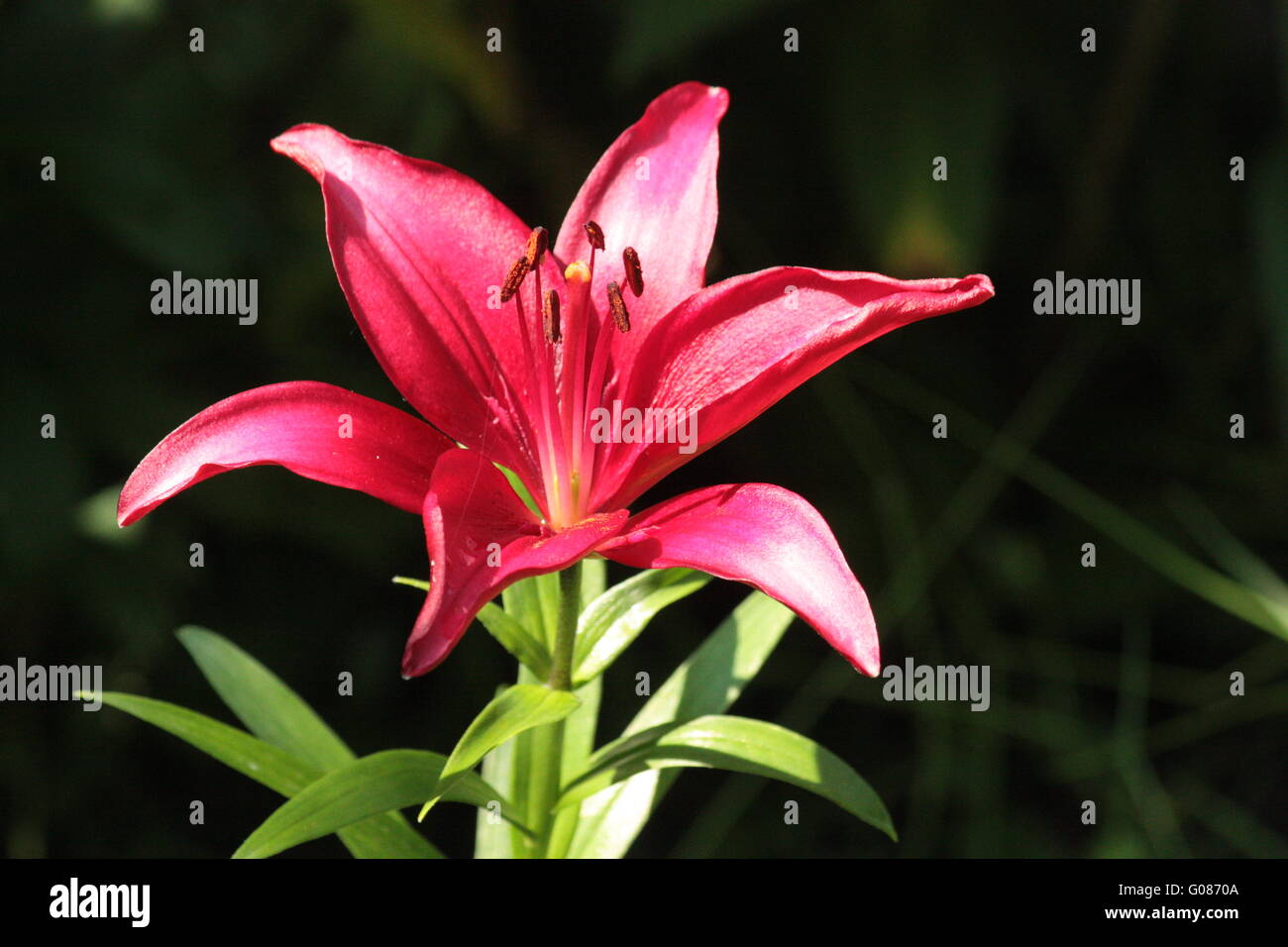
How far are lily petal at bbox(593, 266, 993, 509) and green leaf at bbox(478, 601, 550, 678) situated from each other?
0.13 metres

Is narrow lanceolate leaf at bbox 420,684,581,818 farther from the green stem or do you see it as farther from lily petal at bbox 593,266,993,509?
lily petal at bbox 593,266,993,509

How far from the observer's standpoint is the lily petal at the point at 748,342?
103 cm

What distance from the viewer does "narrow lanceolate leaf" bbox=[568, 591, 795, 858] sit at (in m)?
1.39

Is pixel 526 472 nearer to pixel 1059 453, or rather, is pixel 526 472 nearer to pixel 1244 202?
pixel 1059 453

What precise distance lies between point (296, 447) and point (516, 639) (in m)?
0.28

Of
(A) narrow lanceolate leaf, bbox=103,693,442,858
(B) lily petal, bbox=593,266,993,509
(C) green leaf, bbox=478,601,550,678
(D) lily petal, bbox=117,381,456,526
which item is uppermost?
(B) lily petal, bbox=593,266,993,509

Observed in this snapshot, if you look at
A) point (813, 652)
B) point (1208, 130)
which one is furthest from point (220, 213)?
point (1208, 130)

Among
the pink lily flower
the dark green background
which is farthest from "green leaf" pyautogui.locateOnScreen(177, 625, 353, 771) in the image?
the dark green background

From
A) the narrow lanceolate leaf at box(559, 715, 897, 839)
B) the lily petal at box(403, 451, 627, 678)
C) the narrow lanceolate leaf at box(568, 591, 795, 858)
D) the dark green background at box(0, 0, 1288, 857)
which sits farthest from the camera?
the dark green background at box(0, 0, 1288, 857)

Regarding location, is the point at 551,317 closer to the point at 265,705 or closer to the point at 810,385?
the point at 265,705

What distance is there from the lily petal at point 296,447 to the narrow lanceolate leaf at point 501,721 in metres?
0.17

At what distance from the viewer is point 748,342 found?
1126 millimetres

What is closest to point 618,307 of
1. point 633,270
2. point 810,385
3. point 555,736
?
point 633,270

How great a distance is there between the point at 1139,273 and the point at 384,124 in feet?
5.09
